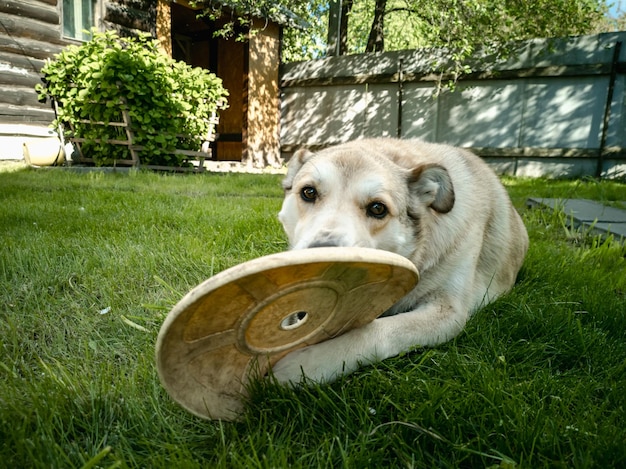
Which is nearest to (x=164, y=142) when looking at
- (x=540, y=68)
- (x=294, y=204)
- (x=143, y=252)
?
(x=143, y=252)

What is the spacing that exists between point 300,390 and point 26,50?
30.9ft

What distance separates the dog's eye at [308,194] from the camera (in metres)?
2.13

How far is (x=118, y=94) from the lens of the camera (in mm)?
7438

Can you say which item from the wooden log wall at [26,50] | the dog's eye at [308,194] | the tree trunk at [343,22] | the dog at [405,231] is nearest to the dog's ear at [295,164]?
the dog at [405,231]

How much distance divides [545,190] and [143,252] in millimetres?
6509

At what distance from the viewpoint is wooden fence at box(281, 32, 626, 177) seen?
381 inches

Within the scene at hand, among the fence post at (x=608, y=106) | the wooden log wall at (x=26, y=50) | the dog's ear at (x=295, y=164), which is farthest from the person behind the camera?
the fence post at (x=608, y=106)

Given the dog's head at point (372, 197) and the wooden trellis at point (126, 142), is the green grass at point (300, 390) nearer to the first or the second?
the dog's head at point (372, 197)

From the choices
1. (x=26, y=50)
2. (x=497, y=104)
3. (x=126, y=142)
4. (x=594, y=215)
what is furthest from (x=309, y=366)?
(x=497, y=104)

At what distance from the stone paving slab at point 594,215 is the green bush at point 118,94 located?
6.08 metres

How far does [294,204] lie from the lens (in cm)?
235

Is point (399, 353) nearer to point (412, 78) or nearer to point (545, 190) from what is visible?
point (545, 190)

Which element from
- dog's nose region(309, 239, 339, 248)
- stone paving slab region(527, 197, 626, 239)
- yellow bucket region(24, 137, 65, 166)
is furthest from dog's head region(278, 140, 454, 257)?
yellow bucket region(24, 137, 65, 166)

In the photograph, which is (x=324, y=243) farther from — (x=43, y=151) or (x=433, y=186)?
(x=43, y=151)
